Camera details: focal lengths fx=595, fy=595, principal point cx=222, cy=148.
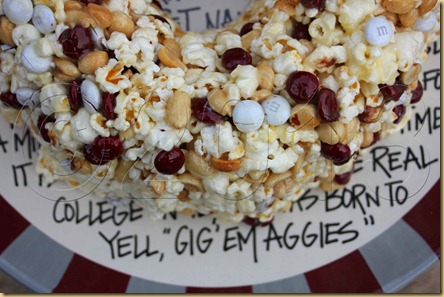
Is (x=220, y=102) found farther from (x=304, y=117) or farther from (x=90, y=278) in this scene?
(x=90, y=278)

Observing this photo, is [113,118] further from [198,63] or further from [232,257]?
[232,257]

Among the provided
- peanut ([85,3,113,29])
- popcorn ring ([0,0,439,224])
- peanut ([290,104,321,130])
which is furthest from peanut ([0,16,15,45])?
peanut ([290,104,321,130])

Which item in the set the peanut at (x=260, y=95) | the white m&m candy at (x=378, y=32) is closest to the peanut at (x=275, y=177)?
the peanut at (x=260, y=95)

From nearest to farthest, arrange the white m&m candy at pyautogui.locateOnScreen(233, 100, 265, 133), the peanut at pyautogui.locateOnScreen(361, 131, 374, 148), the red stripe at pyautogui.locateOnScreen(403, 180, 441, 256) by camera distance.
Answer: the white m&m candy at pyautogui.locateOnScreen(233, 100, 265, 133)
the peanut at pyautogui.locateOnScreen(361, 131, 374, 148)
the red stripe at pyautogui.locateOnScreen(403, 180, 441, 256)

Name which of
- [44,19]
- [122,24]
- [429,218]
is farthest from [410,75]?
[44,19]

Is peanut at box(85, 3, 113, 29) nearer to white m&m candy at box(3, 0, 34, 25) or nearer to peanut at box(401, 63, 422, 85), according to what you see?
white m&m candy at box(3, 0, 34, 25)
